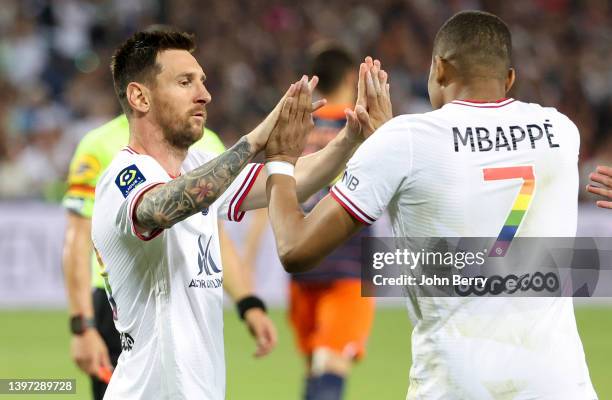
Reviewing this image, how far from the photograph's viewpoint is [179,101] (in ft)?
14.0

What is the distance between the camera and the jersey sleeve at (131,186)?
3.99 m

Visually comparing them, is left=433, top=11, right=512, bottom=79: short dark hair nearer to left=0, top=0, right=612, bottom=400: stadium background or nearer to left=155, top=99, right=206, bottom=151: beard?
left=155, top=99, right=206, bottom=151: beard

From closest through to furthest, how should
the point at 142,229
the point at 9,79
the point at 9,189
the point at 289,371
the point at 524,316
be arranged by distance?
the point at 524,316 → the point at 142,229 → the point at 289,371 → the point at 9,189 → the point at 9,79

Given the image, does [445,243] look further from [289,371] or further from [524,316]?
[289,371]

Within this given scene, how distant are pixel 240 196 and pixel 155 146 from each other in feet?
1.44

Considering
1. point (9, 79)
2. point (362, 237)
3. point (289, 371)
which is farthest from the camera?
point (9, 79)

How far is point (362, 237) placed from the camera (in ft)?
24.2

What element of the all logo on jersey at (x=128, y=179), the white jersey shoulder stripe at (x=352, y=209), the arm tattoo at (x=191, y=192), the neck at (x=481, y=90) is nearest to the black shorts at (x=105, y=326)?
the all logo on jersey at (x=128, y=179)

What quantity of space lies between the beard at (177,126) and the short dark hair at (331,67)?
3547 millimetres

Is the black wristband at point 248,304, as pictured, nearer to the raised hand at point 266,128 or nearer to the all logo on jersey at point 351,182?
the raised hand at point 266,128

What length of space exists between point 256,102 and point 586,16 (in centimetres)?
596

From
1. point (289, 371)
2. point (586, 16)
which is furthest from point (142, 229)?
point (586, 16)

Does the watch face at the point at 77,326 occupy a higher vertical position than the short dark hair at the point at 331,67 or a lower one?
lower

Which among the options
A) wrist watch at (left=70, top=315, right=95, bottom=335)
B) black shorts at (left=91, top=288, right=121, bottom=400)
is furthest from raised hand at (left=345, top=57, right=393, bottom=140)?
black shorts at (left=91, top=288, right=121, bottom=400)
